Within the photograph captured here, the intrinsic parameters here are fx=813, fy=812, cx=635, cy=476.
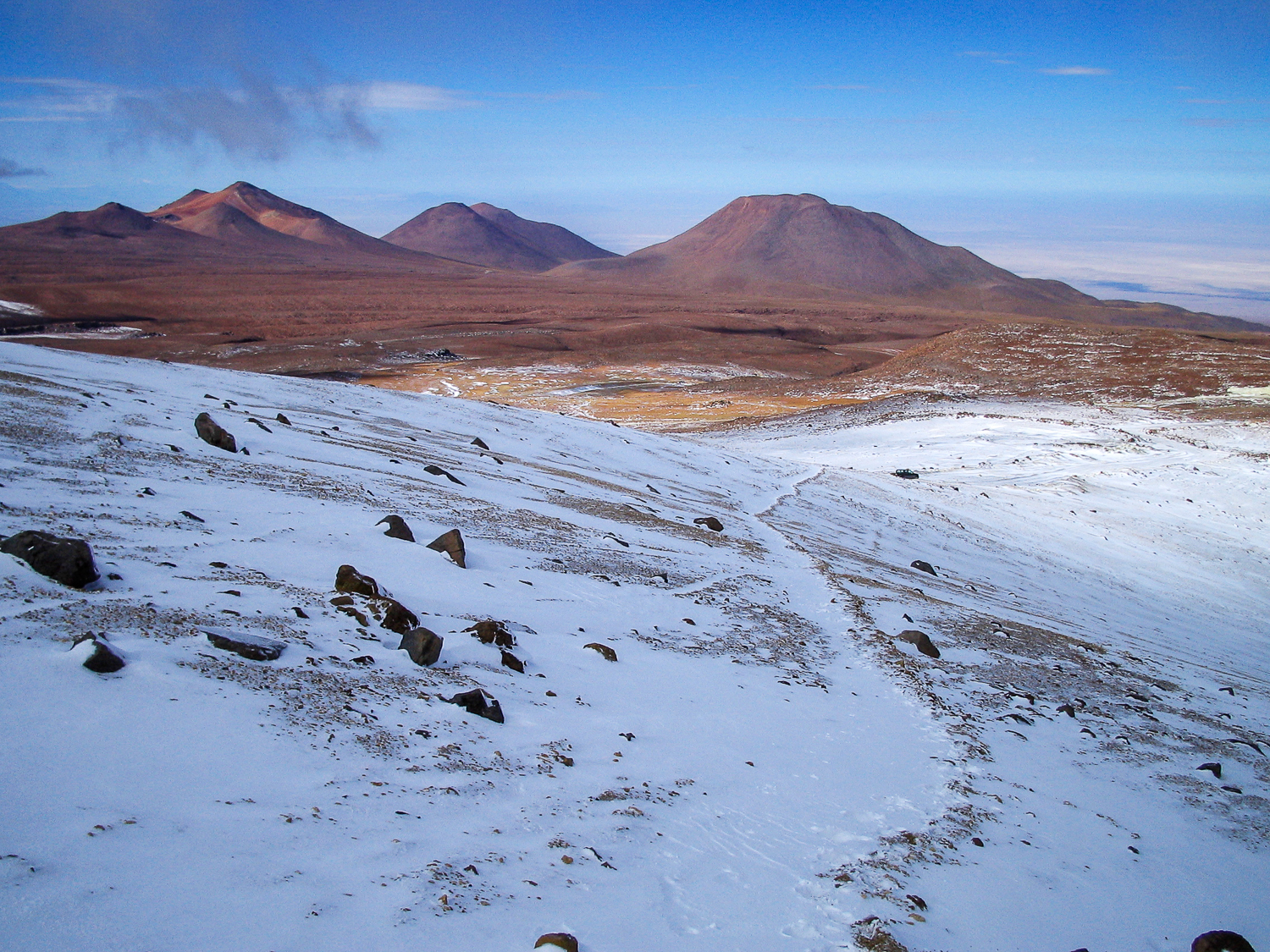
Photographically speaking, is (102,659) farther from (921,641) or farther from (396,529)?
(921,641)

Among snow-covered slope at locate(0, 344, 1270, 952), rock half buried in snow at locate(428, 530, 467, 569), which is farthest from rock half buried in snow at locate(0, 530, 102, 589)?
rock half buried in snow at locate(428, 530, 467, 569)

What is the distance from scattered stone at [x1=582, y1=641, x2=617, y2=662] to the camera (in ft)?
20.4

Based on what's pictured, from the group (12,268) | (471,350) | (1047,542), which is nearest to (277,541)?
(1047,542)

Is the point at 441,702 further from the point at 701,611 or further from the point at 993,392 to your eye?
the point at 993,392

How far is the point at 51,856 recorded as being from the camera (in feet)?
9.20

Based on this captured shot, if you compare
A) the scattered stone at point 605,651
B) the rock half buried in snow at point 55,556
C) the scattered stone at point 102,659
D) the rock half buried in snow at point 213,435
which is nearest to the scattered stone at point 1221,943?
the scattered stone at point 605,651

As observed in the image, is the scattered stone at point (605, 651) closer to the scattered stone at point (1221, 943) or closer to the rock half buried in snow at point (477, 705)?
the rock half buried in snow at point (477, 705)

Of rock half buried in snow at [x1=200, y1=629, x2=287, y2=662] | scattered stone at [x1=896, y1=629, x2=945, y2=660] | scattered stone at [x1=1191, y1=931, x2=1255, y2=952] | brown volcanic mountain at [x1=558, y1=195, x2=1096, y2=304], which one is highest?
brown volcanic mountain at [x1=558, y1=195, x2=1096, y2=304]

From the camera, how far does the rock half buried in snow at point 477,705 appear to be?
4.85 metres

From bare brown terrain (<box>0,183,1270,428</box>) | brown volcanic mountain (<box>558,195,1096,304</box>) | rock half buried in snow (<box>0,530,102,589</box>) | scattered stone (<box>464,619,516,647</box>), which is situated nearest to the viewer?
rock half buried in snow (<box>0,530,102,589</box>)

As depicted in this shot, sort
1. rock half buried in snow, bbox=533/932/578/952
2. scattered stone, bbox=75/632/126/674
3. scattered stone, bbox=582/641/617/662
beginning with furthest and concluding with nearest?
scattered stone, bbox=582/641/617/662, scattered stone, bbox=75/632/126/674, rock half buried in snow, bbox=533/932/578/952

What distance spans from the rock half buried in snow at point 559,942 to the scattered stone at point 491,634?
269 cm

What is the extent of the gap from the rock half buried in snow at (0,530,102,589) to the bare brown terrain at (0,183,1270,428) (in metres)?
28.2

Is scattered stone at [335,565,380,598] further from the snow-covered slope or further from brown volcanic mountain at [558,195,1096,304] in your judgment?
brown volcanic mountain at [558,195,1096,304]
